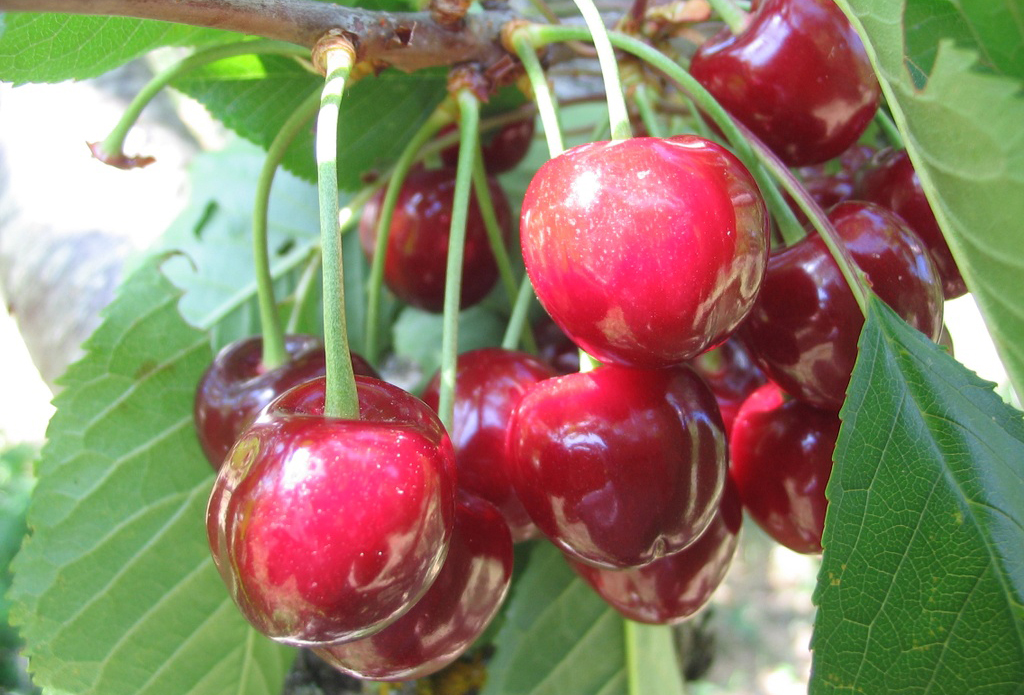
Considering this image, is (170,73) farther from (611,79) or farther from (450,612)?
(450,612)

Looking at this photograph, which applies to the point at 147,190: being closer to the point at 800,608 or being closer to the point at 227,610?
the point at 227,610

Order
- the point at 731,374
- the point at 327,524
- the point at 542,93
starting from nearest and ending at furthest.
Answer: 1. the point at 327,524
2. the point at 542,93
3. the point at 731,374

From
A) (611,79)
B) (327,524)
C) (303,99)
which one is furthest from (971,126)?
(303,99)

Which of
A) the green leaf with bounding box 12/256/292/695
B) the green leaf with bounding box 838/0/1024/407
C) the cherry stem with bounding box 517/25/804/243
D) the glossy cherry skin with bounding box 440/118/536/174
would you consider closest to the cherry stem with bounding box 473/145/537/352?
the glossy cherry skin with bounding box 440/118/536/174

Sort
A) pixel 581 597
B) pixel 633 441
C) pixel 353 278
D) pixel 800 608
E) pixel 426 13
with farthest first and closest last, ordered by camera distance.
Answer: pixel 800 608
pixel 353 278
pixel 581 597
pixel 426 13
pixel 633 441

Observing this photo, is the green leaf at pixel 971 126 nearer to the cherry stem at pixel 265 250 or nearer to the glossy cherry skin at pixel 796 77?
the glossy cherry skin at pixel 796 77

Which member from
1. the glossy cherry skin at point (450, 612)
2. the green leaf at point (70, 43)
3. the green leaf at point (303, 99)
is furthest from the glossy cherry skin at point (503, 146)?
the glossy cherry skin at point (450, 612)

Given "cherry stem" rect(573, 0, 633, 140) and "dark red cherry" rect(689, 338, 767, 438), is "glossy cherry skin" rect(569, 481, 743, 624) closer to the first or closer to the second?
"dark red cherry" rect(689, 338, 767, 438)

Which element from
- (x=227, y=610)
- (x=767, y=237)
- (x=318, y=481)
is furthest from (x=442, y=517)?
(x=227, y=610)
